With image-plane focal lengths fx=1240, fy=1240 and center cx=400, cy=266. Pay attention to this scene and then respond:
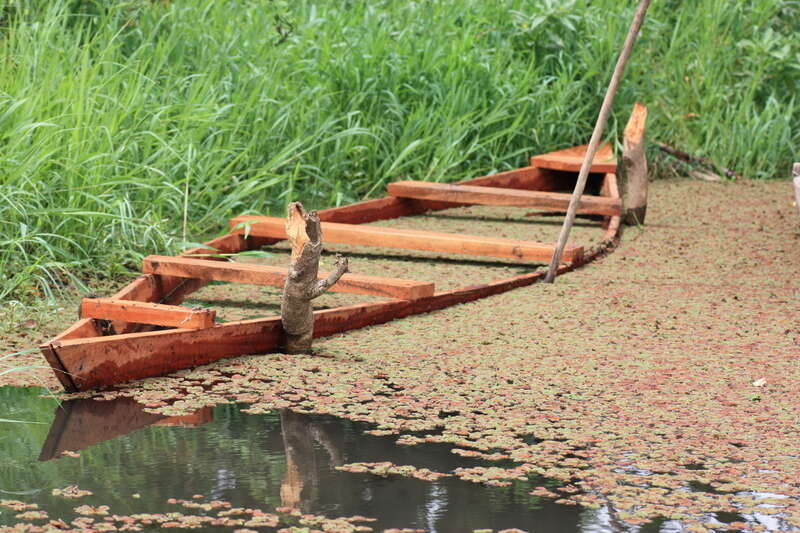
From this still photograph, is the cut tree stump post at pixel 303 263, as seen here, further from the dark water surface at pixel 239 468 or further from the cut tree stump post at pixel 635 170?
the cut tree stump post at pixel 635 170

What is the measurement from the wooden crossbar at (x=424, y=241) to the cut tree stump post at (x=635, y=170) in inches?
38.4

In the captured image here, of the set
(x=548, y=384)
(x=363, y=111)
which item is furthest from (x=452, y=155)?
(x=548, y=384)

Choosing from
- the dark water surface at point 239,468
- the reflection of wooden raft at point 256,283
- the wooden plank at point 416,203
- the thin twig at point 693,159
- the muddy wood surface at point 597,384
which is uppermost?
the thin twig at point 693,159

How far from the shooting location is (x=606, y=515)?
219 centimetres

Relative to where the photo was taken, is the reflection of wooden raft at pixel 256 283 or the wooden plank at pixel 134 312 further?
the wooden plank at pixel 134 312

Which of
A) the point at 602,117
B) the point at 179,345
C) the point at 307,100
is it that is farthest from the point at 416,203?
the point at 179,345

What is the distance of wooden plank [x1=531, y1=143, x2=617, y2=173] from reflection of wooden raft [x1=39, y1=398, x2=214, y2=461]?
3.41 meters

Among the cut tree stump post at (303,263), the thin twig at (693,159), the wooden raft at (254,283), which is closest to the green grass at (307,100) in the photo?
the thin twig at (693,159)

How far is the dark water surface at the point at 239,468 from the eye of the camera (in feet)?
7.21

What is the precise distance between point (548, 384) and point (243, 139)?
2.57 meters

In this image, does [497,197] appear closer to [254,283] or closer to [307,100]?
[307,100]

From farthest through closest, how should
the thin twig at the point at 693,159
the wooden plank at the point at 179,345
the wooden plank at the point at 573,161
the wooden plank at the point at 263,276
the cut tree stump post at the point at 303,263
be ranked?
the thin twig at the point at 693,159 < the wooden plank at the point at 573,161 < the wooden plank at the point at 263,276 < the cut tree stump post at the point at 303,263 < the wooden plank at the point at 179,345

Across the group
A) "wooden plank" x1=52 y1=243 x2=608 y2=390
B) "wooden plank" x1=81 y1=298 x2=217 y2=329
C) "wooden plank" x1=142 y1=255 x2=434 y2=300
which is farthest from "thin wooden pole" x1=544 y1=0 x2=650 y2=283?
"wooden plank" x1=81 y1=298 x2=217 y2=329

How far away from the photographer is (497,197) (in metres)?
5.28
